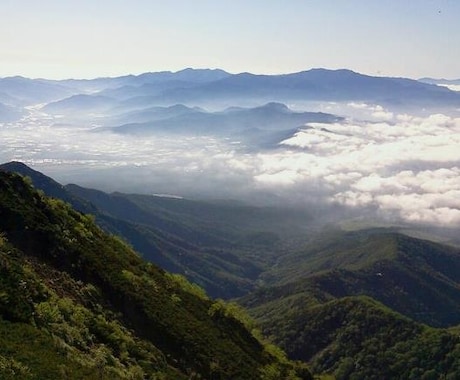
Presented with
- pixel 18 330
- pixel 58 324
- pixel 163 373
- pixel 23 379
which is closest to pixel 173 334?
pixel 163 373

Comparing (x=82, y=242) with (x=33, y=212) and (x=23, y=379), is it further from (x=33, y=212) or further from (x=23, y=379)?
(x=23, y=379)

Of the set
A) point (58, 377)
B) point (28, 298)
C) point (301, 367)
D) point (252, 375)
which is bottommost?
point (301, 367)

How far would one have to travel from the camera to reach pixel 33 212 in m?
55.7

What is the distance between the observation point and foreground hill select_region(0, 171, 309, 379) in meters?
32.4

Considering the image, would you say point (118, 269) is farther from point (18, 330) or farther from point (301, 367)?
point (301, 367)

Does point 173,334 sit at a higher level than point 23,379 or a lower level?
lower

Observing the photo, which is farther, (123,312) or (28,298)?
(123,312)

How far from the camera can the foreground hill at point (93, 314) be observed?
32406mm

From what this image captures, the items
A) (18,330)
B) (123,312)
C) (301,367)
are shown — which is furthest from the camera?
(301,367)

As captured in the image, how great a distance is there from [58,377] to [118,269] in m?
31.8

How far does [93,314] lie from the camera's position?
46250 millimetres

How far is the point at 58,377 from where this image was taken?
92.7 feet

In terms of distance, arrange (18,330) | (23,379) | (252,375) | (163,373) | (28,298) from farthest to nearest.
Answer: (252,375)
(163,373)
(28,298)
(18,330)
(23,379)

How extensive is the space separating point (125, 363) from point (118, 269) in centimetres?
1966
